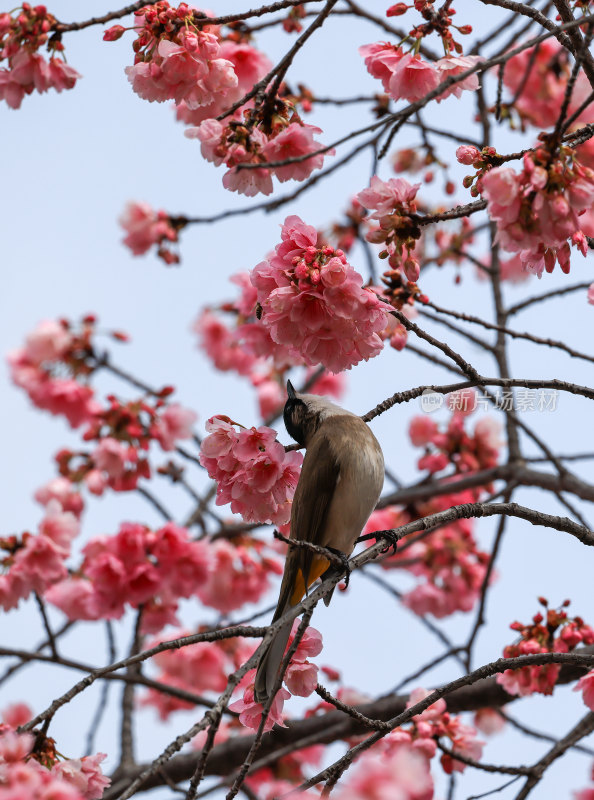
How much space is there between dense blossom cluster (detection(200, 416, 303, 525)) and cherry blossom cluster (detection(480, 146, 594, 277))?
0.78m

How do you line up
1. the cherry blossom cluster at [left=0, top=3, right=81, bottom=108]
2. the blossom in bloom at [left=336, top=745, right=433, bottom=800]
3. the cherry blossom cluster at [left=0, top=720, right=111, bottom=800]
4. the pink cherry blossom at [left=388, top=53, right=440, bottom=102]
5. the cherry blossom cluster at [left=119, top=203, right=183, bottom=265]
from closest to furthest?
1. the blossom in bloom at [left=336, top=745, right=433, bottom=800]
2. the cherry blossom cluster at [left=0, top=720, right=111, bottom=800]
3. the pink cherry blossom at [left=388, top=53, right=440, bottom=102]
4. the cherry blossom cluster at [left=0, top=3, right=81, bottom=108]
5. the cherry blossom cluster at [left=119, top=203, right=183, bottom=265]

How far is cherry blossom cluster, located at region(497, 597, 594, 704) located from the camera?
114 inches

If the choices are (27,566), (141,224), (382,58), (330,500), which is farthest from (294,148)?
(141,224)

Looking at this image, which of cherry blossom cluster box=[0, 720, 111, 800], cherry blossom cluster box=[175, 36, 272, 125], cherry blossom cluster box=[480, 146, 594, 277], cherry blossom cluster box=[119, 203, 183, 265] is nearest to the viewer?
cherry blossom cluster box=[480, 146, 594, 277]

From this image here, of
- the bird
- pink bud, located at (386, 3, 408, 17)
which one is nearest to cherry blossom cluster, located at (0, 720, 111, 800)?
the bird

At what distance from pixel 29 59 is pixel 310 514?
1708 mm

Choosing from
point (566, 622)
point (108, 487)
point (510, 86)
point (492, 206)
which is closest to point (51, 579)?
point (108, 487)

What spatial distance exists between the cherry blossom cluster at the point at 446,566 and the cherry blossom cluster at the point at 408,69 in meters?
3.09

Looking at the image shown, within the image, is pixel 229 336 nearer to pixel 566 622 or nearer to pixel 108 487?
pixel 108 487

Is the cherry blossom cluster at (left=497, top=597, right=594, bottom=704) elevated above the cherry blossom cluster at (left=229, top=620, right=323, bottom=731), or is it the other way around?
the cherry blossom cluster at (left=497, top=597, right=594, bottom=704)

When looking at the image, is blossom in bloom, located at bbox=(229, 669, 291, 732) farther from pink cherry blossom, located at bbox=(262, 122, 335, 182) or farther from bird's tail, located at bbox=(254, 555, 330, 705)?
pink cherry blossom, located at bbox=(262, 122, 335, 182)

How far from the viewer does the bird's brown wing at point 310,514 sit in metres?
2.82

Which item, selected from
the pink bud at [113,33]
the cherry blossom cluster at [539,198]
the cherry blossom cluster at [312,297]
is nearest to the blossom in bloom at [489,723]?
the cherry blossom cluster at [312,297]

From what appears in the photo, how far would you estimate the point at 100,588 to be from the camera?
3.97m
